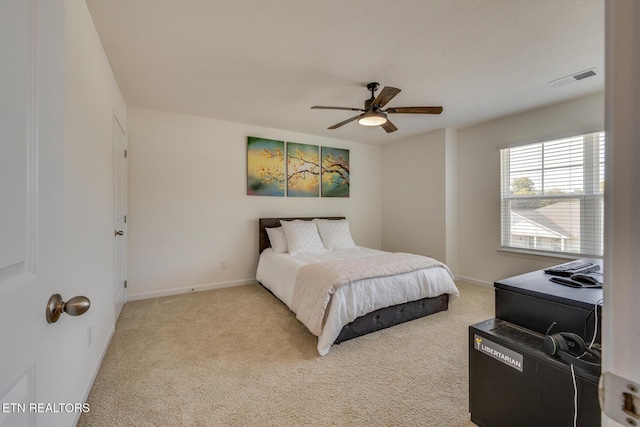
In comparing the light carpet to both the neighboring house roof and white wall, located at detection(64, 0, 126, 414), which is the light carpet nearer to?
white wall, located at detection(64, 0, 126, 414)

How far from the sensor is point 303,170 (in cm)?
435

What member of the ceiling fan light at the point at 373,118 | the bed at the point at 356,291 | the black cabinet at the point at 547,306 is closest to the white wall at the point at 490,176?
the bed at the point at 356,291

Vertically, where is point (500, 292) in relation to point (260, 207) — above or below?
below

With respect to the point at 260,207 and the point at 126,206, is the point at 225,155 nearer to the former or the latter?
the point at 260,207

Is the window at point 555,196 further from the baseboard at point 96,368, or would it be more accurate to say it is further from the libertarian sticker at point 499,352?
the baseboard at point 96,368

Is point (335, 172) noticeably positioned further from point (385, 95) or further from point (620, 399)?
point (620, 399)

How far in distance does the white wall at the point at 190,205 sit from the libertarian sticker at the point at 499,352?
10.6 feet

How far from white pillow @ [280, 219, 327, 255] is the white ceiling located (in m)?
1.61

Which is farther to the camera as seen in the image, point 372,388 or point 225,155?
point 225,155

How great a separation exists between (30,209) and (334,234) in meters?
3.53

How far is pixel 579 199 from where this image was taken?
292cm

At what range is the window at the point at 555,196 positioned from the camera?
283 cm

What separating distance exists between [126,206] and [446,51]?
374cm

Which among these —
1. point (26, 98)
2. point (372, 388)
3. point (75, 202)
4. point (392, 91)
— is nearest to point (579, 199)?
point (392, 91)
